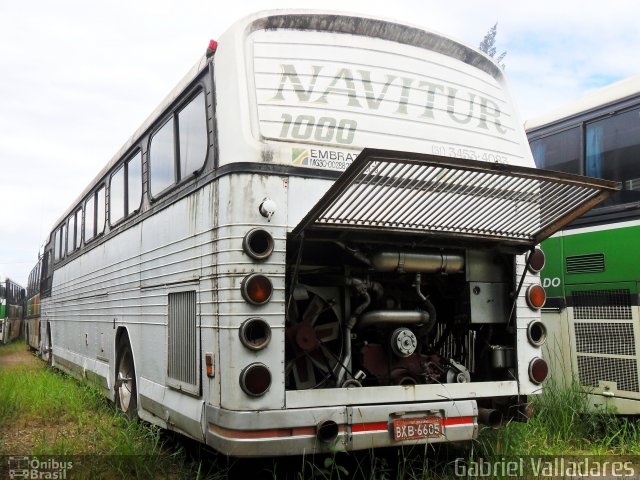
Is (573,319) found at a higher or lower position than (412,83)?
lower

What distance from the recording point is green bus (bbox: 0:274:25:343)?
23906 mm

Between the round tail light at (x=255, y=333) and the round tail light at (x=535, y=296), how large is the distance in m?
2.08

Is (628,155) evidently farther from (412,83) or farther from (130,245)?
(130,245)

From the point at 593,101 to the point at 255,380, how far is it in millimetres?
4749

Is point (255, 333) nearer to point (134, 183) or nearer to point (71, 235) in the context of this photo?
point (134, 183)

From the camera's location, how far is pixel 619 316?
6.11 metres

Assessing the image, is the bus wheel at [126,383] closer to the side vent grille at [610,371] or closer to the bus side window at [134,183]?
the bus side window at [134,183]

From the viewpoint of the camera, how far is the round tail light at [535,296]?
499cm

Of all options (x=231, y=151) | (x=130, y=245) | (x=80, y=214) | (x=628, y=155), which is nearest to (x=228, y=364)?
(x=231, y=151)

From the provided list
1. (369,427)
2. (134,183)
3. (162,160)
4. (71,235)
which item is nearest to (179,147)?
(162,160)

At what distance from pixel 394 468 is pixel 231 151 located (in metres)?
2.71

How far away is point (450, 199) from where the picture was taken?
4.13m

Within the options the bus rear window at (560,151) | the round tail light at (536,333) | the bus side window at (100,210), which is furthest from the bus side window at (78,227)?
the round tail light at (536,333)

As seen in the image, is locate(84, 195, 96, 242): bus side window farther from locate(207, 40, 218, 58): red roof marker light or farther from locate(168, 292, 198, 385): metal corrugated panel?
locate(207, 40, 218, 58): red roof marker light
